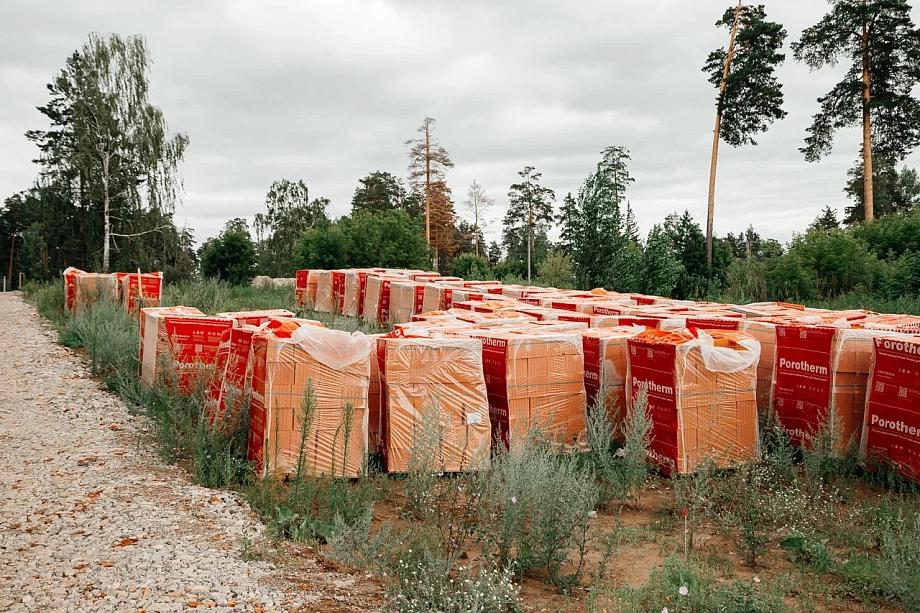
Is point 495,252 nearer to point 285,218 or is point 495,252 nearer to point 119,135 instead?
point 285,218

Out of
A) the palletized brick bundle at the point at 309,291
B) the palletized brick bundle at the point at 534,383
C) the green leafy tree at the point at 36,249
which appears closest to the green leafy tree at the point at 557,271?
the palletized brick bundle at the point at 309,291

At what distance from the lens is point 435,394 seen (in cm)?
604

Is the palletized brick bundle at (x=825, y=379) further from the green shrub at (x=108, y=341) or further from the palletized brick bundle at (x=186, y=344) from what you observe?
the green shrub at (x=108, y=341)

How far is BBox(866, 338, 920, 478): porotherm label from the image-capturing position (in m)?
5.87

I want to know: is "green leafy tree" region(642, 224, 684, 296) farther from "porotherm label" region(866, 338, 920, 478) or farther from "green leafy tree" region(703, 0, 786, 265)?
"porotherm label" region(866, 338, 920, 478)

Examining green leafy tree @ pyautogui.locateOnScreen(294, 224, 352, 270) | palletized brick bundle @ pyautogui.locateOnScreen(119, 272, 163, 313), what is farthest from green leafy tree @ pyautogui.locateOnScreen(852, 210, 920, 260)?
green leafy tree @ pyautogui.locateOnScreen(294, 224, 352, 270)

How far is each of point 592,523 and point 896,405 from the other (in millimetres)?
2901

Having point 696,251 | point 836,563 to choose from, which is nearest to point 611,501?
point 836,563

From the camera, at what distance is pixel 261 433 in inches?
231

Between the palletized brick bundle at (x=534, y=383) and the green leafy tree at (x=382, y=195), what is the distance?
5227 centimetres

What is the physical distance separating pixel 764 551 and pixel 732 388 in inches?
73.3

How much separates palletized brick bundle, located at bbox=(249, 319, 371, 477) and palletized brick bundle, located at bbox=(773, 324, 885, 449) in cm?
411

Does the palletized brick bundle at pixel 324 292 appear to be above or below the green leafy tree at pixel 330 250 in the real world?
below

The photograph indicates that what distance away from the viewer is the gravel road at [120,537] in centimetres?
384
